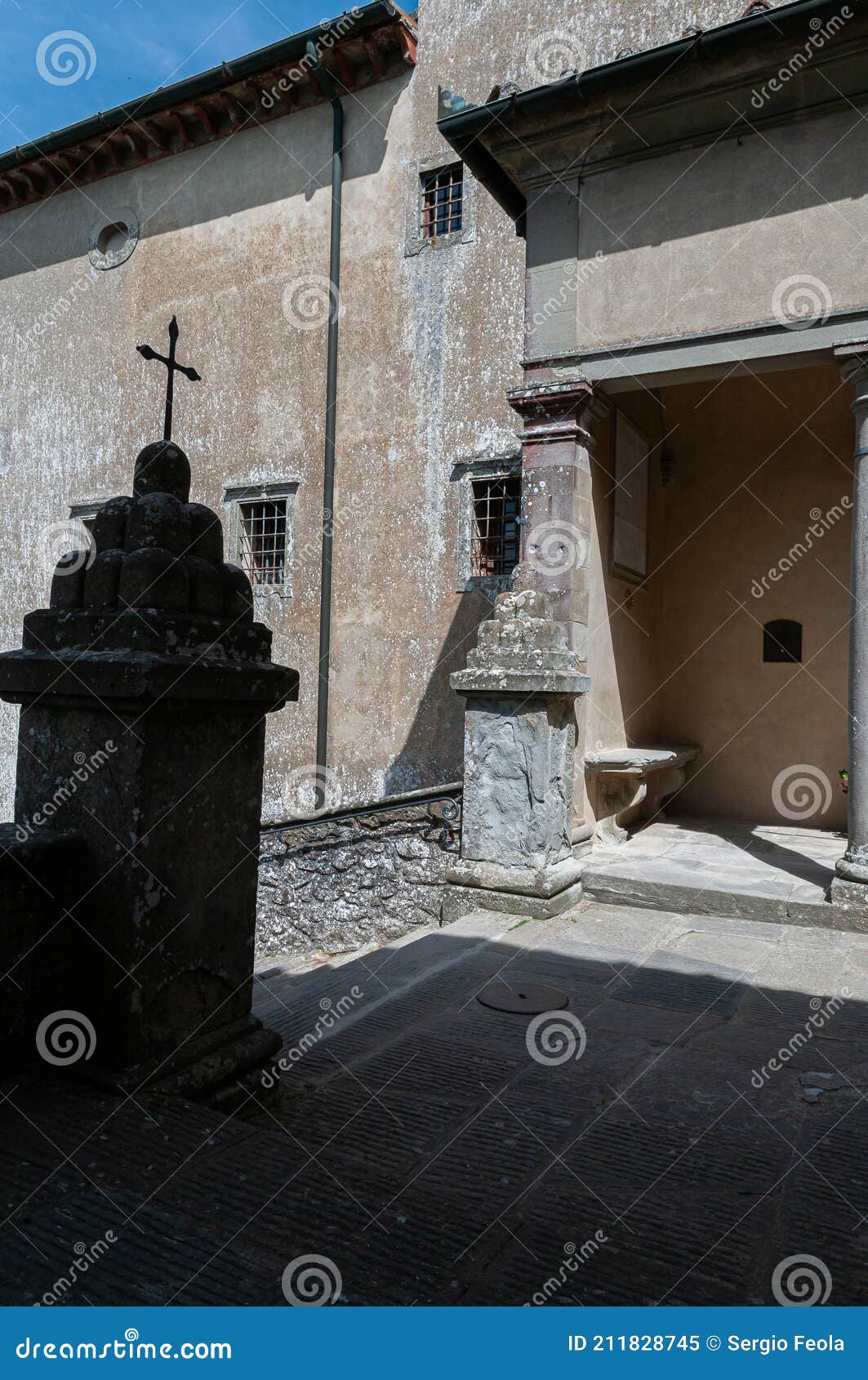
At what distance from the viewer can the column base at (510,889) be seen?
228 inches

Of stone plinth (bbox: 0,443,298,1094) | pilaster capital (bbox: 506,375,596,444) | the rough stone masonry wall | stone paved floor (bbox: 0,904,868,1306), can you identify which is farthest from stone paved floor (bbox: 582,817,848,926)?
stone plinth (bbox: 0,443,298,1094)

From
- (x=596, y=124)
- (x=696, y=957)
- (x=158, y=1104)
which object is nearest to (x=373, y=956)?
(x=696, y=957)

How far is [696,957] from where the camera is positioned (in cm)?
498

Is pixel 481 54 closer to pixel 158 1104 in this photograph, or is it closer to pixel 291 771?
pixel 291 771
